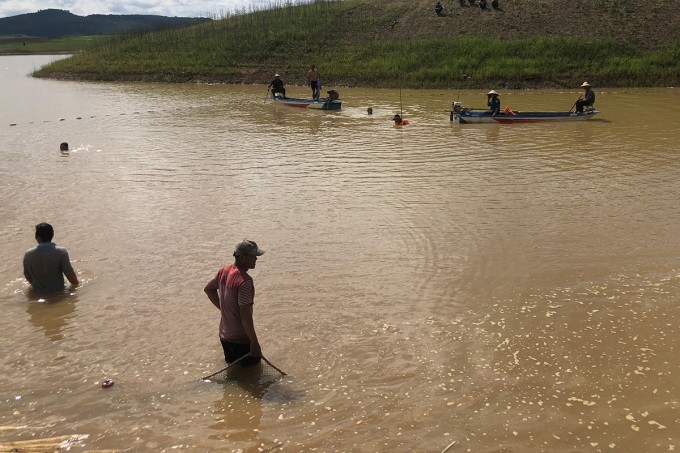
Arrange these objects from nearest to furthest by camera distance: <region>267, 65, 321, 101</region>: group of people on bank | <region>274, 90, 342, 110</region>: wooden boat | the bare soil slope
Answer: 1. <region>274, 90, 342, 110</region>: wooden boat
2. <region>267, 65, 321, 101</region>: group of people on bank
3. the bare soil slope

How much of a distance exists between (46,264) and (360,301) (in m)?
4.16

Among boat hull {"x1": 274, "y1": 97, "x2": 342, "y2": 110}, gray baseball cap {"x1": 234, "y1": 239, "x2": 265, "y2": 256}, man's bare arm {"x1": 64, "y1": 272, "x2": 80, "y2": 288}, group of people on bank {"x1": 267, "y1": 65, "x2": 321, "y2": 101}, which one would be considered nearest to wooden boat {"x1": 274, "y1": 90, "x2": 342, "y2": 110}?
boat hull {"x1": 274, "y1": 97, "x2": 342, "y2": 110}

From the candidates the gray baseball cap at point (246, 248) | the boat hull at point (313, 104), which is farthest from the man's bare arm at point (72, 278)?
the boat hull at point (313, 104)

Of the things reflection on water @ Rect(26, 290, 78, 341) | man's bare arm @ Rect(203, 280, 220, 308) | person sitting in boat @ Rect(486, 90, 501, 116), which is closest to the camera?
man's bare arm @ Rect(203, 280, 220, 308)

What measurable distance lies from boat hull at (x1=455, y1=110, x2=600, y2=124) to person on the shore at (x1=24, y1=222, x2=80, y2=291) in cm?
1717

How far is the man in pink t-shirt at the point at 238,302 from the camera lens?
562 centimetres

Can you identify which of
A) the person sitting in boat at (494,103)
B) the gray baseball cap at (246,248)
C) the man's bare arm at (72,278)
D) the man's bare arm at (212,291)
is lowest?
the man's bare arm at (72,278)

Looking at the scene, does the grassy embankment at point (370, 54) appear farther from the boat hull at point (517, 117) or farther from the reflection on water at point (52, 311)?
the reflection on water at point (52, 311)

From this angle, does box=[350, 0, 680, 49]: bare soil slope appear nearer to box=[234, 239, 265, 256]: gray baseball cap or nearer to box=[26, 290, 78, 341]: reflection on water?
box=[26, 290, 78, 341]: reflection on water

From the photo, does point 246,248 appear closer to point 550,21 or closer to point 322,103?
point 322,103

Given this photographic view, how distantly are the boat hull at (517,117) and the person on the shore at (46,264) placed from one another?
17.2m

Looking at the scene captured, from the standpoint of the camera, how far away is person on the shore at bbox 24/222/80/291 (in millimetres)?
7844

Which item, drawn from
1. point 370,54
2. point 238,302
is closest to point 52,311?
point 238,302

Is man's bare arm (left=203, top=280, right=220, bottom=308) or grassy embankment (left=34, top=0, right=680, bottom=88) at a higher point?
grassy embankment (left=34, top=0, right=680, bottom=88)
